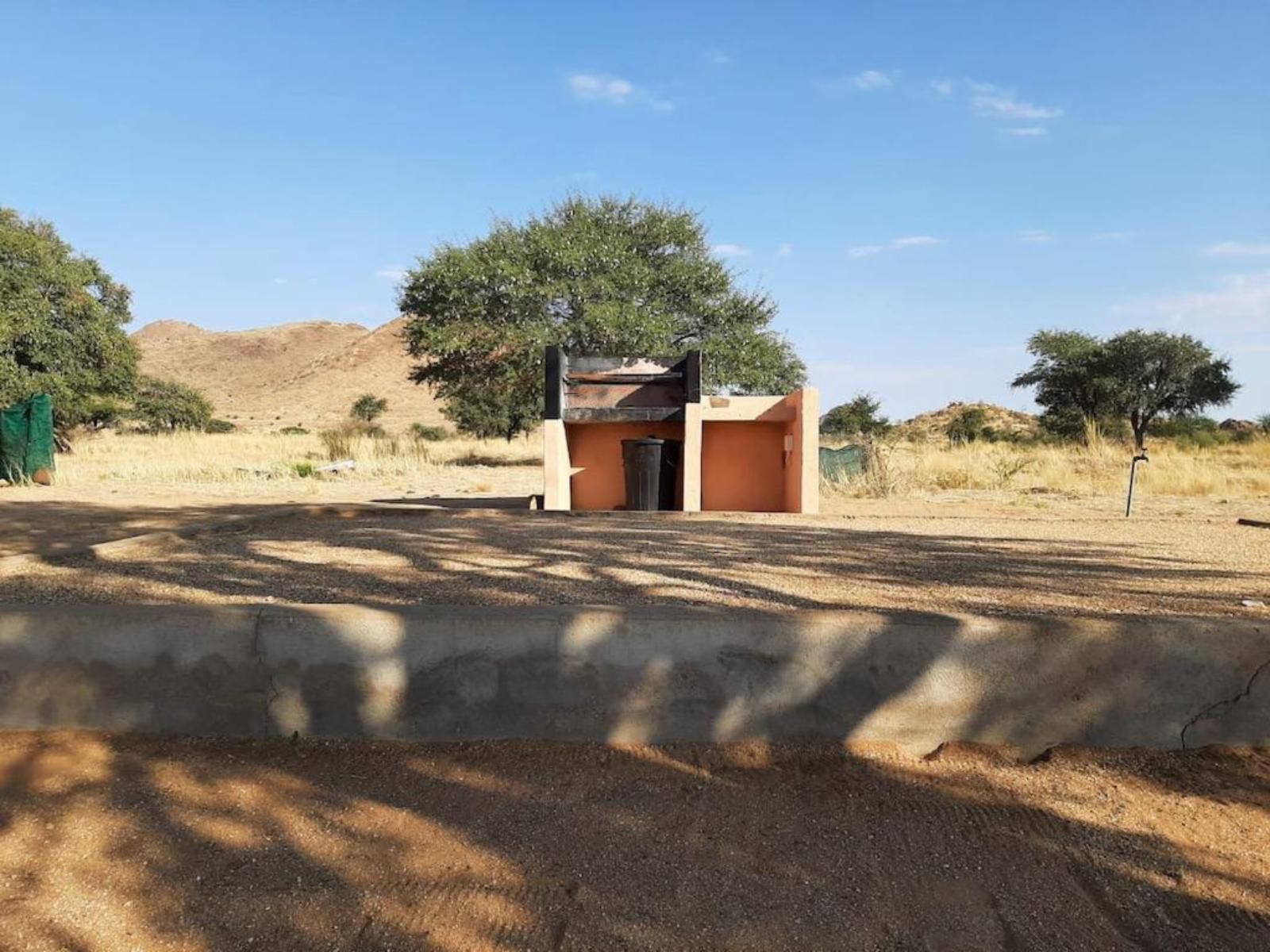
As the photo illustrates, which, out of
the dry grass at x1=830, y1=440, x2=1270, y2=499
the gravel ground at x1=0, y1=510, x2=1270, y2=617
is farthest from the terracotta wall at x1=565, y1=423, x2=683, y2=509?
the gravel ground at x1=0, y1=510, x2=1270, y2=617

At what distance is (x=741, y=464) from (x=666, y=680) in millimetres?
10610

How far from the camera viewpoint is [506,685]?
123 inches

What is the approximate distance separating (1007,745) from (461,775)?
197 centimetres

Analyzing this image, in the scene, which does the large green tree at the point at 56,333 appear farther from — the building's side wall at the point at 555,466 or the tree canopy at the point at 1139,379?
the tree canopy at the point at 1139,379

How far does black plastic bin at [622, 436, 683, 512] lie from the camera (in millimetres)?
12227

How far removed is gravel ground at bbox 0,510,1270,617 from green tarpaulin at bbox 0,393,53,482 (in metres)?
10.4

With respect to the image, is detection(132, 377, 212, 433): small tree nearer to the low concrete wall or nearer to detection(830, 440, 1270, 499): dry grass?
detection(830, 440, 1270, 499): dry grass

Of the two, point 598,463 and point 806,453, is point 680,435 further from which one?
point 806,453

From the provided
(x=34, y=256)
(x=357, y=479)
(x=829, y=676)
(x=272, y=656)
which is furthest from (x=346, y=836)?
(x=34, y=256)

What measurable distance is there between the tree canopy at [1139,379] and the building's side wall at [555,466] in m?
32.2

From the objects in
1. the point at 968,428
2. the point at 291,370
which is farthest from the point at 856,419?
the point at 291,370

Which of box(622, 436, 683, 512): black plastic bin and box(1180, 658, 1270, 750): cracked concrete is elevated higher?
box(622, 436, 683, 512): black plastic bin

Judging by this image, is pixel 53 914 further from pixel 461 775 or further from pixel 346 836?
pixel 461 775

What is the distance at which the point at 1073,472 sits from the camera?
19.8 metres
